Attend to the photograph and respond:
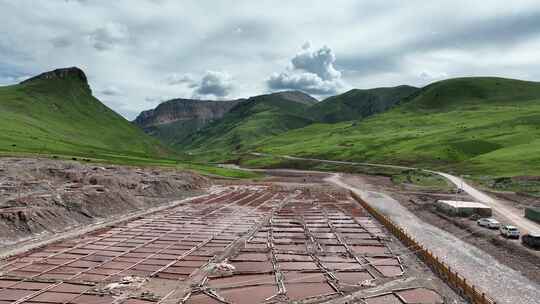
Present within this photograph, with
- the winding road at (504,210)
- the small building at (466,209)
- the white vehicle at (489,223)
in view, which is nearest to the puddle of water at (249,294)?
the white vehicle at (489,223)

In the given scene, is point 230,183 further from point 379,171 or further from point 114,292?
point 114,292

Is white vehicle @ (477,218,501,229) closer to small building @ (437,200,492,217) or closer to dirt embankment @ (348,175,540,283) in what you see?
dirt embankment @ (348,175,540,283)

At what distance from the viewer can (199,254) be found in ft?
157

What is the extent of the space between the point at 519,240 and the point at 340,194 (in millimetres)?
55894

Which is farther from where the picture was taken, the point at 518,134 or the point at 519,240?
the point at 518,134

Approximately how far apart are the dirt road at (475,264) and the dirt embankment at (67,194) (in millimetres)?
51199

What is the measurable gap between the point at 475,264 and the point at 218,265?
94.1ft

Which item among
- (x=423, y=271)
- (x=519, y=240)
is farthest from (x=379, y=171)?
(x=423, y=271)

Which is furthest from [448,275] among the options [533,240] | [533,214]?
[533,214]

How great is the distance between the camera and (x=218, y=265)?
43062 millimetres

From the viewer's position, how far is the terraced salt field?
3512 centimetres

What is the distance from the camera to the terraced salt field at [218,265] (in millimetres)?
35125

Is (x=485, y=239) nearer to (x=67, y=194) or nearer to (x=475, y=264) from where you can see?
(x=475, y=264)

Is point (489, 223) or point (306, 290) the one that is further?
point (489, 223)
